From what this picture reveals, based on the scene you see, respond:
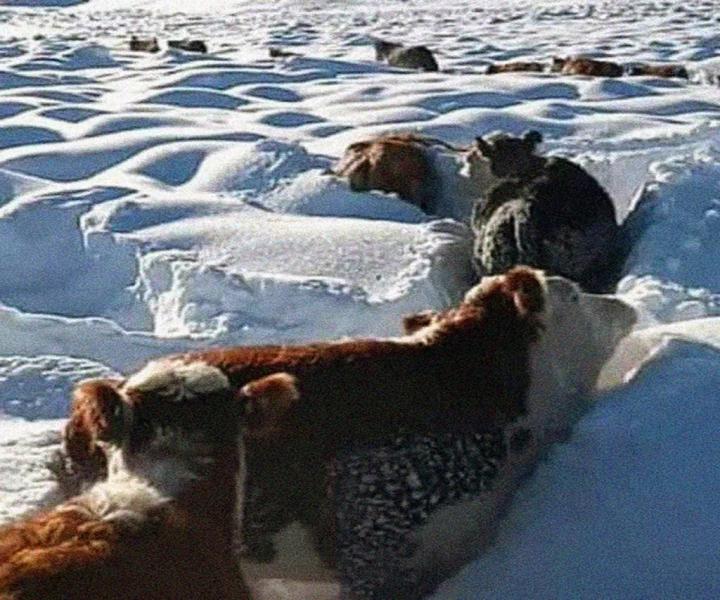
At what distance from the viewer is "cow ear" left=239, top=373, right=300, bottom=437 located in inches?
171

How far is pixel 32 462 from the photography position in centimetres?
498

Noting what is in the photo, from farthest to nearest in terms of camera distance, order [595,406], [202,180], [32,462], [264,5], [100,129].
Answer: [264,5], [100,129], [202,180], [595,406], [32,462]

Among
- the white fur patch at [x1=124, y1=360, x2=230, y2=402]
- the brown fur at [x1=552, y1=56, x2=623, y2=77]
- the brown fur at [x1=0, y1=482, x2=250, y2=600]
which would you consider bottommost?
the brown fur at [x1=552, y1=56, x2=623, y2=77]

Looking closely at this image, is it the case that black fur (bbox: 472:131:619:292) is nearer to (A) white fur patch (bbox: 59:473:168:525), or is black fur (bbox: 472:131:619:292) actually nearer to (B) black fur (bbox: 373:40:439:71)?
(A) white fur patch (bbox: 59:473:168:525)

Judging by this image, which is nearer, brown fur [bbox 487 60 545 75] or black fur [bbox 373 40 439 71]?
brown fur [bbox 487 60 545 75]

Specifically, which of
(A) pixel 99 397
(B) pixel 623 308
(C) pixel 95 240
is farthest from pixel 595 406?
(C) pixel 95 240

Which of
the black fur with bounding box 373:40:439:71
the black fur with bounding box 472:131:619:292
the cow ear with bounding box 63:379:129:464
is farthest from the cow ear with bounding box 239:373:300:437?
the black fur with bounding box 373:40:439:71

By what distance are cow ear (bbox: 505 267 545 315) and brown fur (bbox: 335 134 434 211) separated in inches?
162

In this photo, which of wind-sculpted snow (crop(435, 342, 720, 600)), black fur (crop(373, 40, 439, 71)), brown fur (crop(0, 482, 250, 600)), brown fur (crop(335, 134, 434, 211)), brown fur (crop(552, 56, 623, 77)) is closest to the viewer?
brown fur (crop(0, 482, 250, 600))

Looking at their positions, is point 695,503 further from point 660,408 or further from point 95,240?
point 95,240

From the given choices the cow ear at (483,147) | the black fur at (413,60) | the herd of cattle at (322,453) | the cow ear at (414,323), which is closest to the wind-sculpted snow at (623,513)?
the herd of cattle at (322,453)

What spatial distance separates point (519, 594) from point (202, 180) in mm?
5844

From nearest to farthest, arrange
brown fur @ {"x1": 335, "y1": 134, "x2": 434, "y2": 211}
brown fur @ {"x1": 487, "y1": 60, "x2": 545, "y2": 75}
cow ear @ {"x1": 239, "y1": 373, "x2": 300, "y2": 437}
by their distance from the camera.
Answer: cow ear @ {"x1": 239, "y1": 373, "x2": 300, "y2": 437}
brown fur @ {"x1": 335, "y1": 134, "x2": 434, "y2": 211}
brown fur @ {"x1": 487, "y1": 60, "x2": 545, "y2": 75}

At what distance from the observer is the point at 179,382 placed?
424cm
